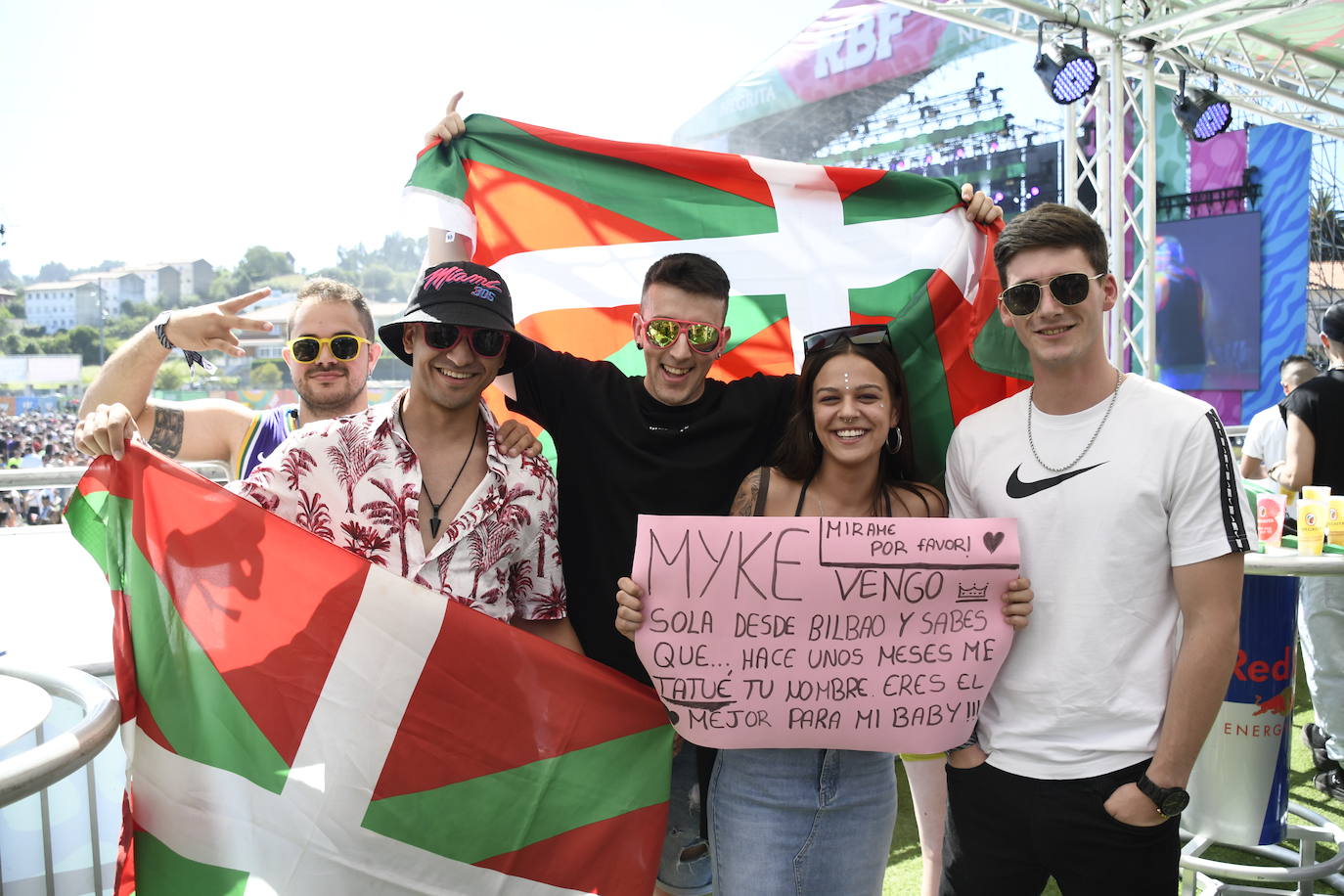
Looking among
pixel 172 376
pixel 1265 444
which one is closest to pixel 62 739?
pixel 1265 444

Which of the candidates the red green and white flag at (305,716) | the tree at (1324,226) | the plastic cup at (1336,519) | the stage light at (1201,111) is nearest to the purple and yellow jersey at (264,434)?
the red green and white flag at (305,716)

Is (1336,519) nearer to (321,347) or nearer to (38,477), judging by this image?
(321,347)

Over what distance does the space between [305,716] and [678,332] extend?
105cm

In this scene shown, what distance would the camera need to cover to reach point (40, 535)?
4984 mm

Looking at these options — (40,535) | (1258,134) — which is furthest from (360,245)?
(40,535)

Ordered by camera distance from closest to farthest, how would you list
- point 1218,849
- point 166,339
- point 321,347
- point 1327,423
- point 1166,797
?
point 1166,797 → point 166,339 → point 321,347 → point 1218,849 → point 1327,423

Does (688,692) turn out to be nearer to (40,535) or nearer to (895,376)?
(895,376)

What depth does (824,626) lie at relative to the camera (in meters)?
1.75

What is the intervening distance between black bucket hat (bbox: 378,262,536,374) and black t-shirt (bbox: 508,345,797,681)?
0.24m

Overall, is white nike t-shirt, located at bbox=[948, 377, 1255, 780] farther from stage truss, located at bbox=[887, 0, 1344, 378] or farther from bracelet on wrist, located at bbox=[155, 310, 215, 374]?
stage truss, located at bbox=[887, 0, 1344, 378]

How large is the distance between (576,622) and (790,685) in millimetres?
492

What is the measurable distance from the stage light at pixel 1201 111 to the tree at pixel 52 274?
90.4 ft

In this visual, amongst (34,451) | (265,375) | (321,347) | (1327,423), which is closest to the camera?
(321,347)

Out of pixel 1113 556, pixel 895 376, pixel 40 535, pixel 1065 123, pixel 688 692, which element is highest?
pixel 1065 123
